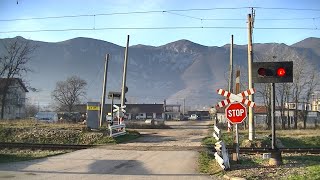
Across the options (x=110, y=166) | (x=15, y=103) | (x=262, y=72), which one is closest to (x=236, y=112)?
(x=262, y=72)

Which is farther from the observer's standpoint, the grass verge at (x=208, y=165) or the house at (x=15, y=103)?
the house at (x=15, y=103)

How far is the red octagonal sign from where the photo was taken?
14891 millimetres

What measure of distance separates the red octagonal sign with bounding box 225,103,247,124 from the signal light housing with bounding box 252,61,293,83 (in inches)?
45.8

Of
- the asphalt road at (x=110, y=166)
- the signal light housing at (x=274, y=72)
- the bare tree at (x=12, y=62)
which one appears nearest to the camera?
the asphalt road at (x=110, y=166)

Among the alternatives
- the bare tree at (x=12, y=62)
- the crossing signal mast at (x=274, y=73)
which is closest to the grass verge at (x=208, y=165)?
the crossing signal mast at (x=274, y=73)

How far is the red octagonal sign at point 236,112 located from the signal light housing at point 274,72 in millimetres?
1163

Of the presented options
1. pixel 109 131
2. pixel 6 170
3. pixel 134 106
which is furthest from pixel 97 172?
pixel 134 106

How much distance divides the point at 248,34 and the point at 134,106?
12018cm

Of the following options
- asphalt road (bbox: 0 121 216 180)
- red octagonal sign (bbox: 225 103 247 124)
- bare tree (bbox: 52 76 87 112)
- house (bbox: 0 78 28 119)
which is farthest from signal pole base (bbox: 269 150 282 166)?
bare tree (bbox: 52 76 87 112)

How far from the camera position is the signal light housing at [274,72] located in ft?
49.3

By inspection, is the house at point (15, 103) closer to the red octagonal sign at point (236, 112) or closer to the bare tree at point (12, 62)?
the bare tree at point (12, 62)

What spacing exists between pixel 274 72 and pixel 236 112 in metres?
1.95

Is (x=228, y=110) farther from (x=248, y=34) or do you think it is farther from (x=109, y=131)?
(x=109, y=131)

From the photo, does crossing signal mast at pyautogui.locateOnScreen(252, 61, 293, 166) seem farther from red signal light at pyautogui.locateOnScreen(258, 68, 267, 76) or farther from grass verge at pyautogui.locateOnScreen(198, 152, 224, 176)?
grass verge at pyautogui.locateOnScreen(198, 152, 224, 176)
